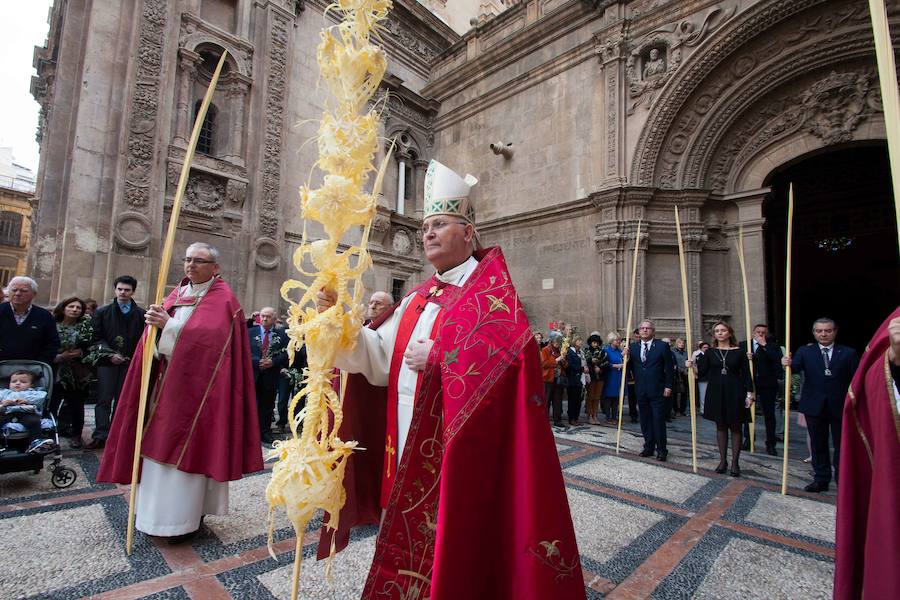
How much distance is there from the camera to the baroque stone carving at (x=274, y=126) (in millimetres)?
10703

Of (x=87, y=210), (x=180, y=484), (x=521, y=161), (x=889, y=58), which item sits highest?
(x=521, y=161)

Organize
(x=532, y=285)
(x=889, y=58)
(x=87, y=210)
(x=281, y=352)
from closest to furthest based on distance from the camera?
(x=889, y=58) < (x=281, y=352) < (x=87, y=210) < (x=532, y=285)

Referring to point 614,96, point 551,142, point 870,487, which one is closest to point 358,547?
point 870,487

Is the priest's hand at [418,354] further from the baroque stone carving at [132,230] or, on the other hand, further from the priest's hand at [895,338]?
the baroque stone carving at [132,230]

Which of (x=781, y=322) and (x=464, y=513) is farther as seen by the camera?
(x=781, y=322)

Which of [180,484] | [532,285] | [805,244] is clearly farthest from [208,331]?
[805,244]

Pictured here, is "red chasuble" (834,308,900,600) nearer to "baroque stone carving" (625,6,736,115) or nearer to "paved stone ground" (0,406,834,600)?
"paved stone ground" (0,406,834,600)

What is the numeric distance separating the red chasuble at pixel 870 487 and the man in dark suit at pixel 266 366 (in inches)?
202

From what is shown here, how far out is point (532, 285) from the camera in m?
11.8

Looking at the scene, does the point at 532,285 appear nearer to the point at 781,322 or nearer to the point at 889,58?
the point at 781,322

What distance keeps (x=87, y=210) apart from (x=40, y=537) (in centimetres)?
791

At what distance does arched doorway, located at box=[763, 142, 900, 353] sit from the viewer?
11938mm

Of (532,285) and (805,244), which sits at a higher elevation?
(805,244)

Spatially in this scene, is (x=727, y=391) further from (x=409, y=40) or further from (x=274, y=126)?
(x=409, y=40)
